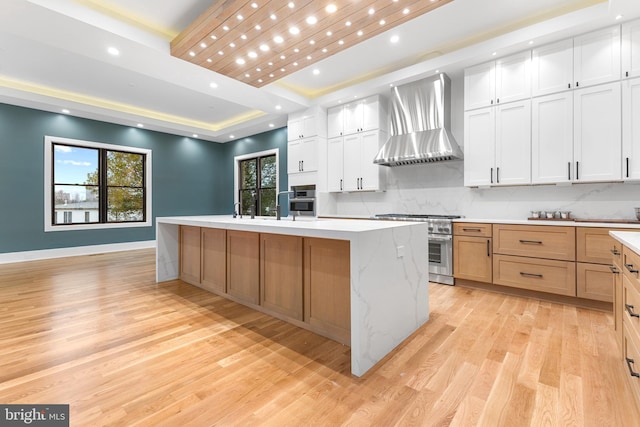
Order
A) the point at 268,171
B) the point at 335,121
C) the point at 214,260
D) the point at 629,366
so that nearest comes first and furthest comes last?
the point at 629,366 < the point at 214,260 < the point at 335,121 < the point at 268,171

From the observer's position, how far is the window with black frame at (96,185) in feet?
19.5

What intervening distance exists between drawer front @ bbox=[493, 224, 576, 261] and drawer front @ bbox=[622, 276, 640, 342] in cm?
149

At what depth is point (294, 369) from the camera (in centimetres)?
185

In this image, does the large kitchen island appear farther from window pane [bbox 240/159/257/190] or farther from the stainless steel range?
window pane [bbox 240/159/257/190]

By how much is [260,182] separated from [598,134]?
21.1ft

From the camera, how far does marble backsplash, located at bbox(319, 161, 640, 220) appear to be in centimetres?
323

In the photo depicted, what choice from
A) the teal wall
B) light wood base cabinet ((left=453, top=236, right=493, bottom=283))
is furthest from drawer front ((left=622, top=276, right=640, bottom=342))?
the teal wall

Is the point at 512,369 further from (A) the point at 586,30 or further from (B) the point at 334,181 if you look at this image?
(B) the point at 334,181

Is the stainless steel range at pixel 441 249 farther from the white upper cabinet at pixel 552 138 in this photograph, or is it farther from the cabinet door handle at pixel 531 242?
the white upper cabinet at pixel 552 138

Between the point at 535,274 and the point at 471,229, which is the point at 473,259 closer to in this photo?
the point at 471,229

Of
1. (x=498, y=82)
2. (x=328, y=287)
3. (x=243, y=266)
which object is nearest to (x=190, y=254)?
(x=243, y=266)

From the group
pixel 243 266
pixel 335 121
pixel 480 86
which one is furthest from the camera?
pixel 335 121

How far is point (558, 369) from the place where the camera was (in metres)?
1.83

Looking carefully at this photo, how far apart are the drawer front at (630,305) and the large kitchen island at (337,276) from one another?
121 centimetres
